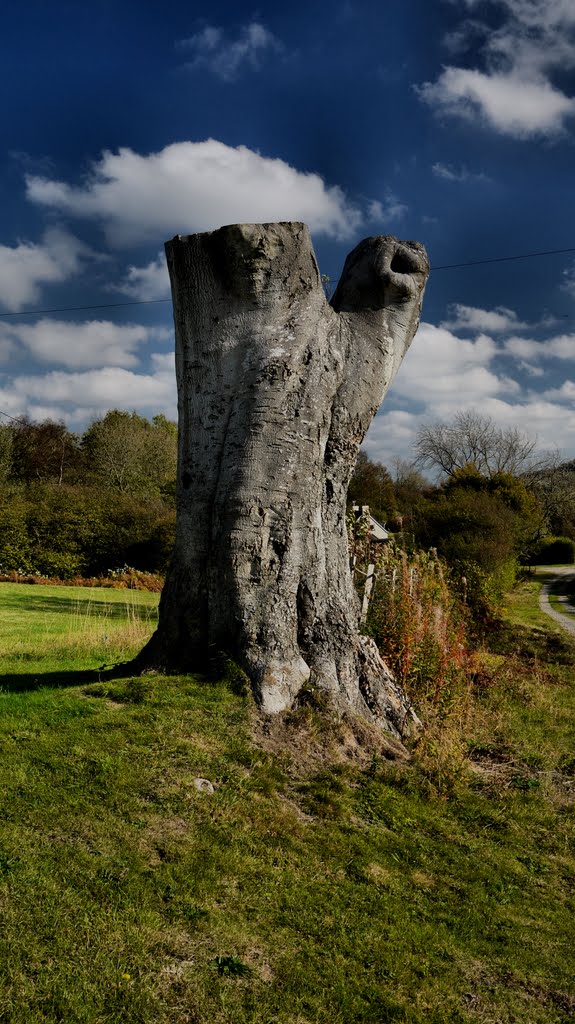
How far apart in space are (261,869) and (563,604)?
83.5 ft

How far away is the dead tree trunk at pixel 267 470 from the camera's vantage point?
5.53 metres

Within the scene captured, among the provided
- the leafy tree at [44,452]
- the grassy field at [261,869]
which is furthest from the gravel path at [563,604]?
the leafy tree at [44,452]

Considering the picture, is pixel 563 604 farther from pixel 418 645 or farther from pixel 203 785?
pixel 203 785

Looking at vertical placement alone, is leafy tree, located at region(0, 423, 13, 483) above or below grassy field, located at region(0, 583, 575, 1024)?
above

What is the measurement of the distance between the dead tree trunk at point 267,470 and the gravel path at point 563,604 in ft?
43.6

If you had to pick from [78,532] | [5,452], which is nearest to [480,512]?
[78,532]

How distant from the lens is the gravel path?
1982cm

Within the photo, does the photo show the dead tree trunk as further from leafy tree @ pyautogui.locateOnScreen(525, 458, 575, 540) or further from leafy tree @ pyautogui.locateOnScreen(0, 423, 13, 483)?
leafy tree @ pyautogui.locateOnScreen(525, 458, 575, 540)

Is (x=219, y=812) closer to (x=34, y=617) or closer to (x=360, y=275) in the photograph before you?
(x=360, y=275)

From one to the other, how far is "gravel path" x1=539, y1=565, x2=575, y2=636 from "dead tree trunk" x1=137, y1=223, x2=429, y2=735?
13.3 m

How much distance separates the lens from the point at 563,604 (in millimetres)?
26531

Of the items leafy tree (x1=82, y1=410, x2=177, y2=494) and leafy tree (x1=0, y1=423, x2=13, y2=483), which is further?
leafy tree (x1=82, y1=410, x2=177, y2=494)

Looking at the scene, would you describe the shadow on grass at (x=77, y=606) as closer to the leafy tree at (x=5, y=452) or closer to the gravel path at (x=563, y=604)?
the gravel path at (x=563, y=604)

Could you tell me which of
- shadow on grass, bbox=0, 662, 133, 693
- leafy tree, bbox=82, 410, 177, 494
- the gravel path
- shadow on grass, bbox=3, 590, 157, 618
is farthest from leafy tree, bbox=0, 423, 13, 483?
shadow on grass, bbox=0, 662, 133, 693
